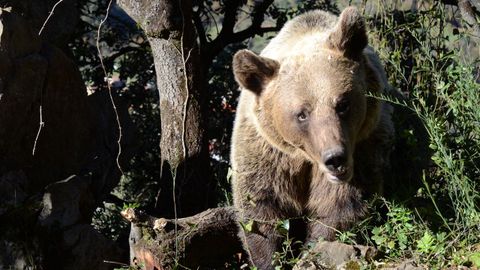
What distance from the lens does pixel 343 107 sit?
4.52 m

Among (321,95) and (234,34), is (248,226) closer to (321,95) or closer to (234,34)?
(321,95)

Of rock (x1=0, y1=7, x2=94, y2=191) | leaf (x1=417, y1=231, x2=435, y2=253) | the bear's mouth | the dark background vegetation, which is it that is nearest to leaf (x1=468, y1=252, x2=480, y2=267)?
the dark background vegetation

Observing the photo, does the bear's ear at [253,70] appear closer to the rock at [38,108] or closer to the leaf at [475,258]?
the leaf at [475,258]

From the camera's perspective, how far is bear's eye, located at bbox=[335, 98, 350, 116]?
450 centimetres

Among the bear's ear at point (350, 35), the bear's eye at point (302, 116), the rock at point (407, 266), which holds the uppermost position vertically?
the bear's ear at point (350, 35)

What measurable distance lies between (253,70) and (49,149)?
2200mm

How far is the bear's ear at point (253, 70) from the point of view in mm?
4750

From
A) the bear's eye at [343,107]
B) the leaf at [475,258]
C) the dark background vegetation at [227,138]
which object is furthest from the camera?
the dark background vegetation at [227,138]

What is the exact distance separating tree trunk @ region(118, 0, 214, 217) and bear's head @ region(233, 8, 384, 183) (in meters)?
1.31

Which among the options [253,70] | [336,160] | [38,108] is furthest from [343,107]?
[38,108]

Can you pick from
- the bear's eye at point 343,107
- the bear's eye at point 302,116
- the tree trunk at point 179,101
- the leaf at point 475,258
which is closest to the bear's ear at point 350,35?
the bear's eye at point 343,107

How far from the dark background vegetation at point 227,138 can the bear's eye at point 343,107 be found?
31cm

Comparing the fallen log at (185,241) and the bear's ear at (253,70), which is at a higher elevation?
the bear's ear at (253,70)

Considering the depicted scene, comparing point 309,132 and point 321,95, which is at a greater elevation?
point 321,95
